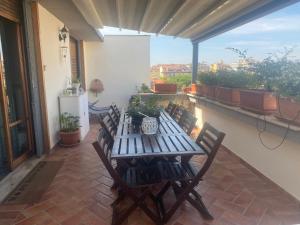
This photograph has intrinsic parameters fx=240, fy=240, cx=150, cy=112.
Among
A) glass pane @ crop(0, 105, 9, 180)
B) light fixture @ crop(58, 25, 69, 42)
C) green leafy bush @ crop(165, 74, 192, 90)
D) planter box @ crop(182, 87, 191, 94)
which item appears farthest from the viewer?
green leafy bush @ crop(165, 74, 192, 90)

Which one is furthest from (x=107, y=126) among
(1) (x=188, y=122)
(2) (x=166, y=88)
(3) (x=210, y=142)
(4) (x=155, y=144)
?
(2) (x=166, y=88)

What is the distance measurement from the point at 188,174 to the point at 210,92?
2787 mm

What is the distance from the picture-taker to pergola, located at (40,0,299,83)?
3357 mm

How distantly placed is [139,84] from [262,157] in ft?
16.5

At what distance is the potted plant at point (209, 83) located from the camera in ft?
14.8

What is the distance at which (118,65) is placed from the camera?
291 inches

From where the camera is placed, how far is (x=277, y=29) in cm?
302

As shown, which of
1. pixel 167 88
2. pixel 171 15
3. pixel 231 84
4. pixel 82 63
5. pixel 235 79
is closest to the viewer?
pixel 235 79

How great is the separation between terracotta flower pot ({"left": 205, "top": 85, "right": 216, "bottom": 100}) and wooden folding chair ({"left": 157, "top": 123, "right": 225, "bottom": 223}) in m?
2.26

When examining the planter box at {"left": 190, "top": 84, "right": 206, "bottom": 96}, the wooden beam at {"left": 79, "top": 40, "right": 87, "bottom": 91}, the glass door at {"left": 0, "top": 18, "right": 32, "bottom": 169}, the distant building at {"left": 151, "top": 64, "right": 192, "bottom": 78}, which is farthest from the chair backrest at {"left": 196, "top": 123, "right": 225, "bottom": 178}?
the wooden beam at {"left": 79, "top": 40, "right": 87, "bottom": 91}

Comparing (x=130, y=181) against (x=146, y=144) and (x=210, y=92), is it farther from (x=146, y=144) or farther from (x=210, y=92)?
(x=210, y=92)

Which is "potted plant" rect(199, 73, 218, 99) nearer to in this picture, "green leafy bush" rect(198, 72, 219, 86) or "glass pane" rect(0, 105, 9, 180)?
"green leafy bush" rect(198, 72, 219, 86)

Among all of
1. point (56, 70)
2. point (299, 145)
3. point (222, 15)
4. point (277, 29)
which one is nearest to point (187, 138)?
point (299, 145)

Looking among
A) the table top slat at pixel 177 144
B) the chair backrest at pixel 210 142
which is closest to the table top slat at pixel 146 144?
the table top slat at pixel 177 144
